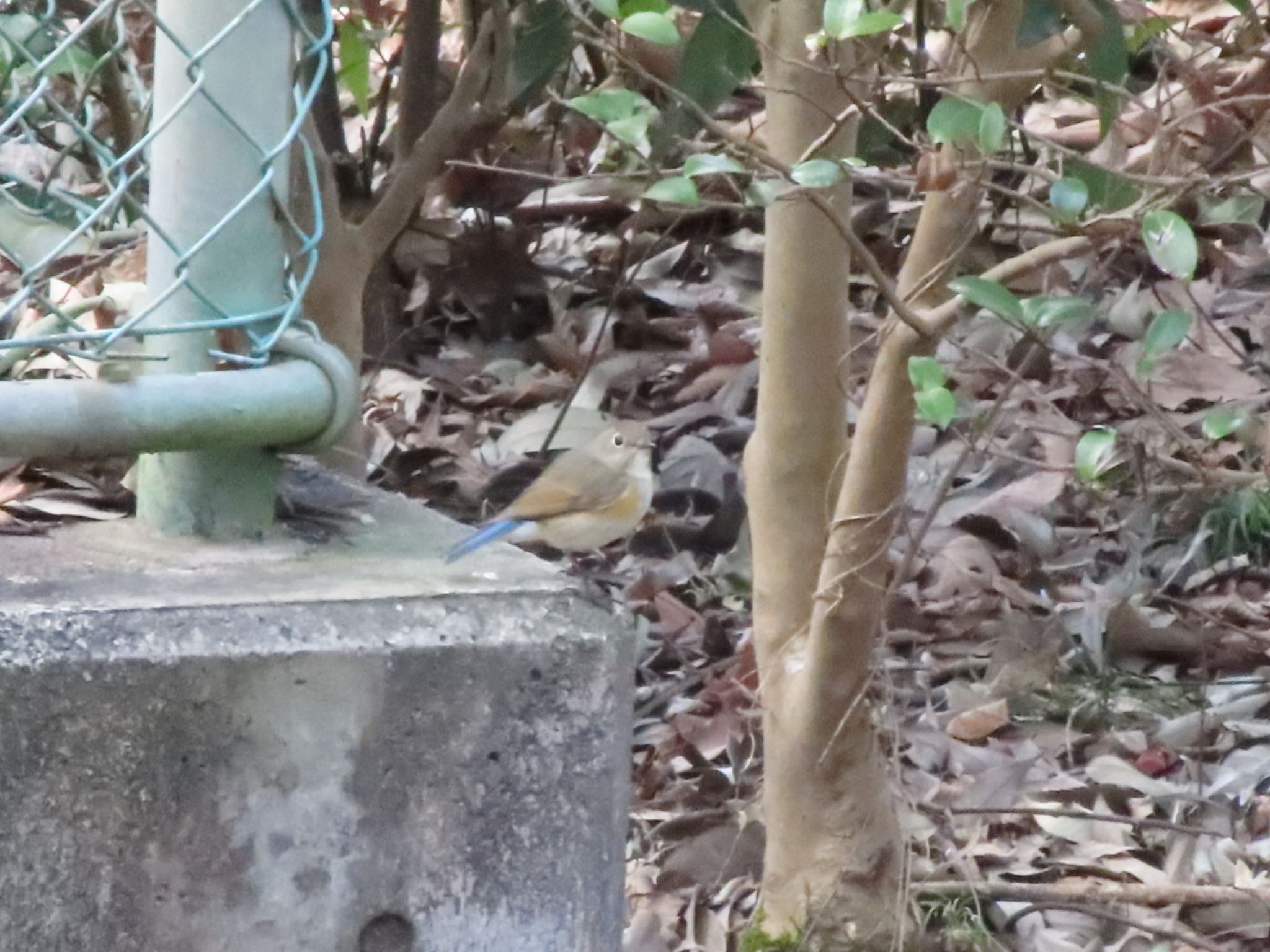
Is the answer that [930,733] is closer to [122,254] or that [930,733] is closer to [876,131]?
[876,131]

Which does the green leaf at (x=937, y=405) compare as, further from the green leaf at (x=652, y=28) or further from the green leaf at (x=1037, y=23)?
the green leaf at (x=1037, y=23)

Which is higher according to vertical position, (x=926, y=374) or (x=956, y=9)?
(x=956, y=9)

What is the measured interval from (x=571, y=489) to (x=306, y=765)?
6.14 ft

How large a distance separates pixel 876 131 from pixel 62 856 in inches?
88.8

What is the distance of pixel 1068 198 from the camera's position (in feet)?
6.26

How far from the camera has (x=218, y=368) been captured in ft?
6.23

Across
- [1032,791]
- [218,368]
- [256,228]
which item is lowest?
[1032,791]

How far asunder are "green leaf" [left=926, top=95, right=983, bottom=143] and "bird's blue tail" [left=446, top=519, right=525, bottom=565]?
0.67m

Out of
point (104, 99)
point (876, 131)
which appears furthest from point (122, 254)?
point (876, 131)

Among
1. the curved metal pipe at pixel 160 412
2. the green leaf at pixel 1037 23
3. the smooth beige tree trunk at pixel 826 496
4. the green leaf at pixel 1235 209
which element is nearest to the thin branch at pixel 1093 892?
the smooth beige tree trunk at pixel 826 496

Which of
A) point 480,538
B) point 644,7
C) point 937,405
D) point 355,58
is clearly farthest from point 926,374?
point 355,58

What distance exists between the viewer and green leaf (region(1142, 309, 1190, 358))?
202cm

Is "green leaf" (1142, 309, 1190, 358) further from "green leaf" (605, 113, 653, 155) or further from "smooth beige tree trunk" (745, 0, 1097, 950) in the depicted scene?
"green leaf" (605, 113, 653, 155)

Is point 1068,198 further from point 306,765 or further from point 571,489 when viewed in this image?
point 571,489
